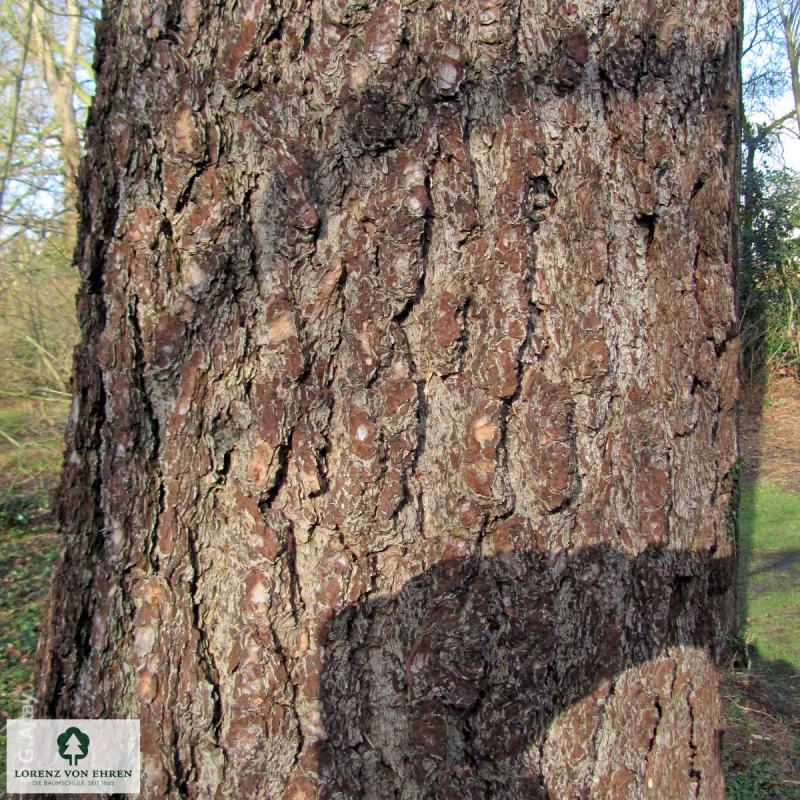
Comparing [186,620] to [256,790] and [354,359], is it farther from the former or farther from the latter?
[354,359]

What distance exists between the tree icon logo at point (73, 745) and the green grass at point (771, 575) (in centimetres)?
398

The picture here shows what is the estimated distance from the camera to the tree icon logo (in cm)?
115

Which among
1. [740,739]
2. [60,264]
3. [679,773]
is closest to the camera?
[679,773]

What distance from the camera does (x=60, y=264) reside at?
7359 millimetres

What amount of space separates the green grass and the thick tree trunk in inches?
140

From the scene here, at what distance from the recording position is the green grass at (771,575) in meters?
4.17

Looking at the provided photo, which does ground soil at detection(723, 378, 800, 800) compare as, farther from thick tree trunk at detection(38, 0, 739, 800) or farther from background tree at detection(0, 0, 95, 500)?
background tree at detection(0, 0, 95, 500)

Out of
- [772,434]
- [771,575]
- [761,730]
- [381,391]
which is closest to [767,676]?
[761,730]

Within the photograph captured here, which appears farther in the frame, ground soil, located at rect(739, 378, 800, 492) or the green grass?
ground soil, located at rect(739, 378, 800, 492)

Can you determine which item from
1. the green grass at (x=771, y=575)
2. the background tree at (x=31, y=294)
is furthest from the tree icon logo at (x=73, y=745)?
the background tree at (x=31, y=294)

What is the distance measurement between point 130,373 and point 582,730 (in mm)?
926

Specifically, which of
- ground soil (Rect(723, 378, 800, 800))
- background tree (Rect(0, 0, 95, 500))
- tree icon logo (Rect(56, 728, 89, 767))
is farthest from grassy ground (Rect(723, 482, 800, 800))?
background tree (Rect(0, 0, 95, 500))

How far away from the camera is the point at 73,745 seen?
118 cm

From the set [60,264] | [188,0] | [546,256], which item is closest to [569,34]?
[546,256]
